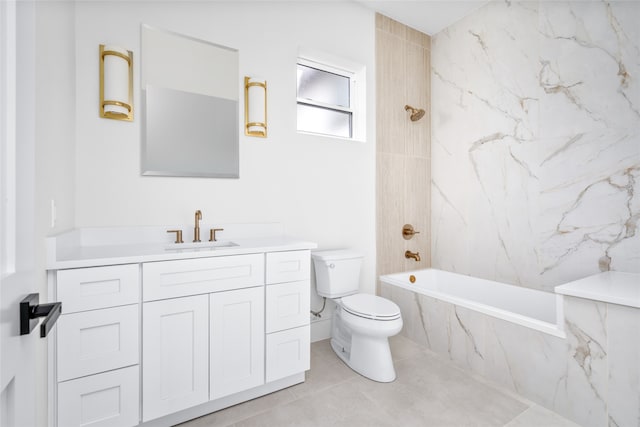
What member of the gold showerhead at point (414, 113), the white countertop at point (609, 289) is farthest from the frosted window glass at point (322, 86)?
the white countertop at point (609, 289)

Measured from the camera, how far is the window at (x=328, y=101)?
101 inches

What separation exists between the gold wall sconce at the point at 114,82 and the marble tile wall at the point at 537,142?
107 inches

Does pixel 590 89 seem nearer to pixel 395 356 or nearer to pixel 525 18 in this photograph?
pixel 525 18

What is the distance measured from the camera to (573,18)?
219 centimetres

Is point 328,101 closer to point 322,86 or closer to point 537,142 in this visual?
point 322,86

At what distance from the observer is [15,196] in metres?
0.57

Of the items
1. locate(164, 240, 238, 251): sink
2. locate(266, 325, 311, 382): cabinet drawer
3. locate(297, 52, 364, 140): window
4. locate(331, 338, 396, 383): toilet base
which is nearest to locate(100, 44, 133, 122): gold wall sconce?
locate(164, 240, 238, 251): sink

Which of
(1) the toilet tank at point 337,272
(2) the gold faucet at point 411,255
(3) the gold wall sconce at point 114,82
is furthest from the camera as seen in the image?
(2) the gold faucet at point 411,255

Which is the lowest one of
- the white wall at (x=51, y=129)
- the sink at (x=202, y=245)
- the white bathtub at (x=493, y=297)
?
the white bathtub at (x=493, y=297)

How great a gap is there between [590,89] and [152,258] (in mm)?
2927

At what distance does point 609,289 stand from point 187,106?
262 cm

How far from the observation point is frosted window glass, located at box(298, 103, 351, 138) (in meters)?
2.58

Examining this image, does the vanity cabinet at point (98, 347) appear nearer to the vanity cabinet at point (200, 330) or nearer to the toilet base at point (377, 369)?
the vanity cabinet at point (200, 330)

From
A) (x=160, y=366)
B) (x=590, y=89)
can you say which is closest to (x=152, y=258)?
(x=160, y=366)
